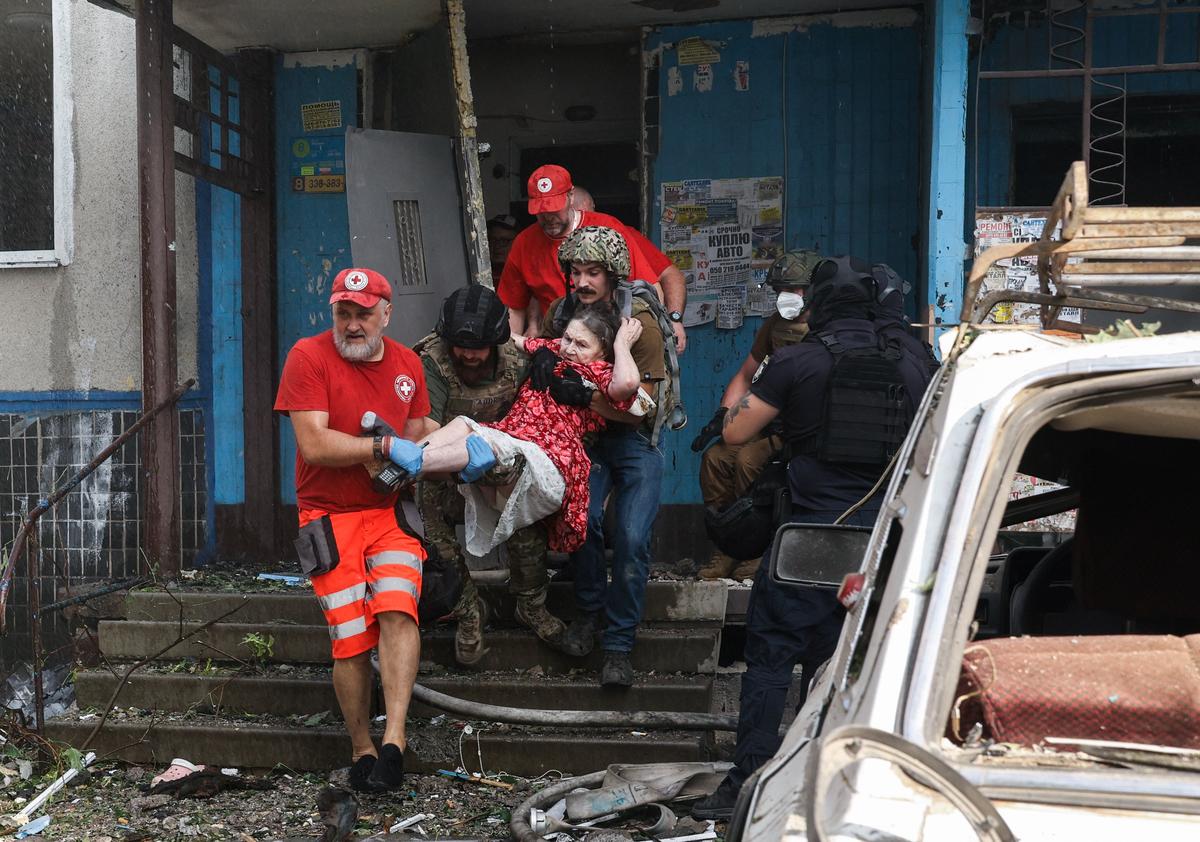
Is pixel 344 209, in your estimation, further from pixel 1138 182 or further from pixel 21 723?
pixel 1138 182

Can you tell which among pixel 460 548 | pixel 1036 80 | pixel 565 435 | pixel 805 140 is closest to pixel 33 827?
pixel 460 548

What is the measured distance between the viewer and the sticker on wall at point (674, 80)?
7539 mm

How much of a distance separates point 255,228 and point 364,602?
3.83 m

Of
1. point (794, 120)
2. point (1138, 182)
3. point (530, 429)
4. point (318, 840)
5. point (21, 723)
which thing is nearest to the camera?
point (318, 840)

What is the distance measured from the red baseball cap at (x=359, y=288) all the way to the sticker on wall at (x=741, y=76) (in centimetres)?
341

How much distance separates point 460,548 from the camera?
5656 millimetres

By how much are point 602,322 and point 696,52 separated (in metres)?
2.91

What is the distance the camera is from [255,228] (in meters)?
7.92

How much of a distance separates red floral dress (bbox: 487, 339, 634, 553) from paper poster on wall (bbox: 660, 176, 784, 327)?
2.34 meters

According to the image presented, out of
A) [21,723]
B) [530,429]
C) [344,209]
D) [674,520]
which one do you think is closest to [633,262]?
[530,429]

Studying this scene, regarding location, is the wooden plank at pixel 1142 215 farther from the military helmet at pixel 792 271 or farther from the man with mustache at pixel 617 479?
the military helmet at pixel 792 271

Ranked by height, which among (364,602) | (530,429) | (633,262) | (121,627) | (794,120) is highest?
(794,120)

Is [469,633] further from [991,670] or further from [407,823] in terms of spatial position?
[991,670]

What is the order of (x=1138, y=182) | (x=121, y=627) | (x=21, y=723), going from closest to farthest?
1. (x=21, y=723)
2. (x=121, y=627)
3. (x=1138, y=182)
